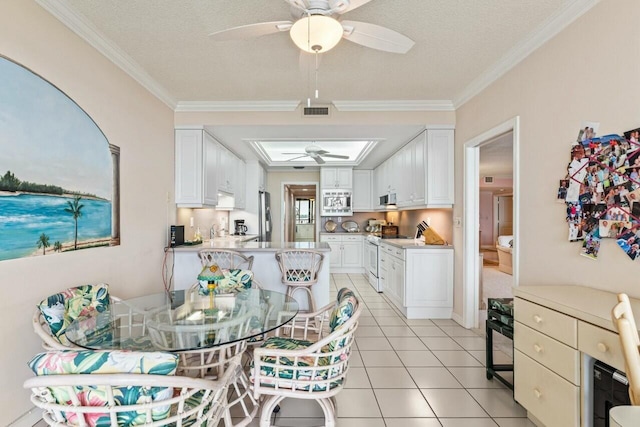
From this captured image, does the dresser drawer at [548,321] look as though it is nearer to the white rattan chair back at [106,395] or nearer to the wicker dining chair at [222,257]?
the white rattan chair back at [106,395]

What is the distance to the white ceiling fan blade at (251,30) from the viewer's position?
186 centimetres

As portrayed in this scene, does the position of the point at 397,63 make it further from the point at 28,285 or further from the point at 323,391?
the point at 28,285

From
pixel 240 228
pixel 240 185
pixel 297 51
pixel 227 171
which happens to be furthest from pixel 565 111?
pixel 240 228

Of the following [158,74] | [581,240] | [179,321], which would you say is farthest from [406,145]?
[179,321]

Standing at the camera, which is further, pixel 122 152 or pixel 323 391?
pixel 122 152

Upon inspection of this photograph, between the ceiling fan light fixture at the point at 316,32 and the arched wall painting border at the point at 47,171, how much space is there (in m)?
1.69

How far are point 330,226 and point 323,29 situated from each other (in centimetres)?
567

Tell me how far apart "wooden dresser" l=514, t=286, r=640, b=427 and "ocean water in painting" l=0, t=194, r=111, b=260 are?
309 centimetres

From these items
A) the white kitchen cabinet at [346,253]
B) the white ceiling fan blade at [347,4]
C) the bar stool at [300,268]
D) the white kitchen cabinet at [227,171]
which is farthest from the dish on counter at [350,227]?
the white ceiling fan blade at [347,4]

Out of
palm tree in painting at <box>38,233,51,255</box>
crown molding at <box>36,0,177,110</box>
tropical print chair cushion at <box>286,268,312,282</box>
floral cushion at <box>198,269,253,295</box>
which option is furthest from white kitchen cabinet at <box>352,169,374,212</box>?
palm tree in painting at <box>38,233,51,255</box>

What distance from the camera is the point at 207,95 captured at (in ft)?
12.3

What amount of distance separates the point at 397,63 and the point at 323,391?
2.77 metres

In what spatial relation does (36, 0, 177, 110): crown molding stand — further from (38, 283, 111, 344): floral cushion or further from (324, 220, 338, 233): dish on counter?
(324, 220, 338, 233): dish on counter

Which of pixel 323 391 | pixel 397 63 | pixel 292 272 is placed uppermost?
pixel 397 63
